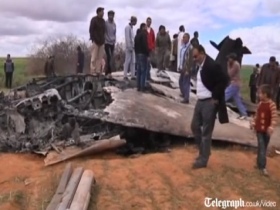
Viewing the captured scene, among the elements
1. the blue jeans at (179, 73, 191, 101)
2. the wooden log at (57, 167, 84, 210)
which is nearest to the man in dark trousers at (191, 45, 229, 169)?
the wooden log at (57, 167, 84, 210)

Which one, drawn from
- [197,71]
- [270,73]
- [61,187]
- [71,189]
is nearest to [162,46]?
[270,73]

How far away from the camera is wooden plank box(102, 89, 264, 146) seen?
431 inches

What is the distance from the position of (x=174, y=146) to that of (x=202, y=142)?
2251 mm

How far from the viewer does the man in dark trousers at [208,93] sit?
27.9 feet

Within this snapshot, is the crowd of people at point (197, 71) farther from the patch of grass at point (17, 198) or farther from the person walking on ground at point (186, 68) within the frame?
the patch of grass at point (17, 198)

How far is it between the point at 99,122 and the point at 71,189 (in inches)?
151

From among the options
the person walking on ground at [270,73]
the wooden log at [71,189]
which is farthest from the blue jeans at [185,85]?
the wooden log at [71,189]

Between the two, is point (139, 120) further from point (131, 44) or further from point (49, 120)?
point (131, 44)

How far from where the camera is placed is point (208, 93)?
8641 mm

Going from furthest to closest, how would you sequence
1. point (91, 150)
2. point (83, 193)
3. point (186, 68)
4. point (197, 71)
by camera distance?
point (186, 68), point (197, 71), point (91, 150), point (83, 193)

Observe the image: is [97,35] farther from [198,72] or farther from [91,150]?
[198,72]

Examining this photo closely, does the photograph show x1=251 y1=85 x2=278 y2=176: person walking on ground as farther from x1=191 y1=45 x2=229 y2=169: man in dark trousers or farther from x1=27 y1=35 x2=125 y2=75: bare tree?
x1=27 y1=35 x2=125 y2=75: bare tree

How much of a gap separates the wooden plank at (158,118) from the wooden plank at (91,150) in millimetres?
484

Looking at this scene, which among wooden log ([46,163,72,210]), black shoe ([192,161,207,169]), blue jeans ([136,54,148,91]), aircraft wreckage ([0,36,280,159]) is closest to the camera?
wooden log ([46,163,72,210])
